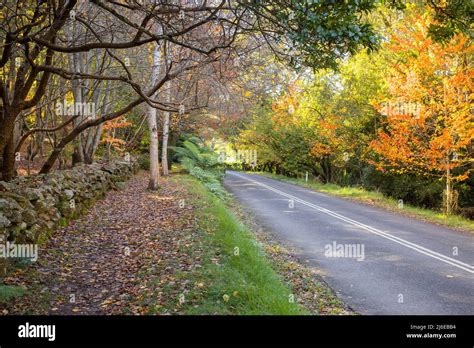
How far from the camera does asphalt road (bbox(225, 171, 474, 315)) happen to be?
725 cm

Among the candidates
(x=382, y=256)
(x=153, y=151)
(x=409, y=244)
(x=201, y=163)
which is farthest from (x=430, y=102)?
(x=201, y=163)

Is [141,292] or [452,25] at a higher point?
[452,25]

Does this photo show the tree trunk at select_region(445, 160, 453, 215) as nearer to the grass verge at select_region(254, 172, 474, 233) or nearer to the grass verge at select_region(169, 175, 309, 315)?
the grass verge at select_region(254, 172, 474, 233)

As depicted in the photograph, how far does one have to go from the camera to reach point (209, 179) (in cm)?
2444

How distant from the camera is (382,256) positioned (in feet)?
33.1

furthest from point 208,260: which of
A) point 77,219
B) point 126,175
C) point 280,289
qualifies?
point 126,175

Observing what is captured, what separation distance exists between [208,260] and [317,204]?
12.1 meters

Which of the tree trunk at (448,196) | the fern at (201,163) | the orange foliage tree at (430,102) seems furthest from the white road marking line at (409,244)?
the fern at (201,163)

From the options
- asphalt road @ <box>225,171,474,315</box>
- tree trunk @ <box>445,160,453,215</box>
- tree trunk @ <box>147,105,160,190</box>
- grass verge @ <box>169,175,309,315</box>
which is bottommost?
asphalt road @ <box>225,171,474,315</box>

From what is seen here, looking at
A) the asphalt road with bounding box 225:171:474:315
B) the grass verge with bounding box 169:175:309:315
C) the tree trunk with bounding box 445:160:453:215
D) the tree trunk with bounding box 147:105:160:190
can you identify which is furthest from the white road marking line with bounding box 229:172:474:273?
the tree trunk with bounding box 147:105:160:190

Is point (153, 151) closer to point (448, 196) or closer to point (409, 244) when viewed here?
point (409, 244)

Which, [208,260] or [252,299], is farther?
[208,260]
